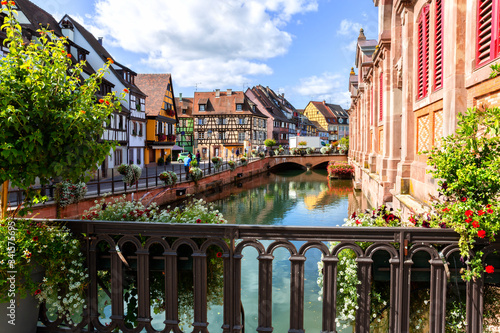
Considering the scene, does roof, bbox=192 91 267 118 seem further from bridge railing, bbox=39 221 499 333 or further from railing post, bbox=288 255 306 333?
railing post, bbox=288 255 306 333

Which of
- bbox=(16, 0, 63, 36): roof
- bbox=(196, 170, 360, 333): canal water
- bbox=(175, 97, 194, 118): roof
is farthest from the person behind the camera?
bbox=(175, 97, 194, 118): roof

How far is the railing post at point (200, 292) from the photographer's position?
11.2 ft

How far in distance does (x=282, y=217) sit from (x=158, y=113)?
26.0 metres

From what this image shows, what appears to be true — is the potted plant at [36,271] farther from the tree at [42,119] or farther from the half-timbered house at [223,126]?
the half-timbered house at [223,126]

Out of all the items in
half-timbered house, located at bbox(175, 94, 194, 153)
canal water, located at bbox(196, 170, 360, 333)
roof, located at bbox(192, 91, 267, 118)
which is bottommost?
canal water, located at bbox(196, 170, 360, 333)

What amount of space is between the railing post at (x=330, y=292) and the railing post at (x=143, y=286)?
1573 mm

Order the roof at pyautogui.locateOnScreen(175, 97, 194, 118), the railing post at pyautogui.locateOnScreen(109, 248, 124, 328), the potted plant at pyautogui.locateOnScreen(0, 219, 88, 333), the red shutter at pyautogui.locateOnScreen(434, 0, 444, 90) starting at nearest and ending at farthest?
1. the potted plant at pyautogui.locateOnScreen(0, 219, 88, 333)
2. the railing post at pyautogui.locateOnScreen(109, 248, 124, 328)
3. the red shutter at pyautogui.locateOnScreen(434, 0, 444, 90)
4. the roof at pyautogui.locateOnScreen(175, 97, 194, 118)

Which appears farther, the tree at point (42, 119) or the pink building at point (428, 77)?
the pink building at point (428, 77)

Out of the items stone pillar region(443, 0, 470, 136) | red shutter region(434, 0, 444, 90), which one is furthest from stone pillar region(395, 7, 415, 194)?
stone pillar region(443, 0, 470, 136)

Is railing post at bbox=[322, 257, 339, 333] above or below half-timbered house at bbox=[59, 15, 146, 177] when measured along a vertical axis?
below

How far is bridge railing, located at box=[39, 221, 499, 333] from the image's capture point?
3148mm

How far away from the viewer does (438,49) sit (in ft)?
27.5

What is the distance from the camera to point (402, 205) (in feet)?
29.9

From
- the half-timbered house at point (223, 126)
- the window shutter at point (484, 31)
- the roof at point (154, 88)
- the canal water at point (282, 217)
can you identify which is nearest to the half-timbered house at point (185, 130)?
the half-timbered house at point (223, 126)
